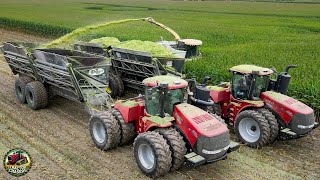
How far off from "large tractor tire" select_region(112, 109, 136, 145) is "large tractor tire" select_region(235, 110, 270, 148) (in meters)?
2.87

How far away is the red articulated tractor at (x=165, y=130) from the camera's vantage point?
23.2 ft

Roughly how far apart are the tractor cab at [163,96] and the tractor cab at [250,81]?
2.18 metres

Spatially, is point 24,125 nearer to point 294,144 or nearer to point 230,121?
point 230,121

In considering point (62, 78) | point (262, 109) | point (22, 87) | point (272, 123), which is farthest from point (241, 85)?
point (22, 87)

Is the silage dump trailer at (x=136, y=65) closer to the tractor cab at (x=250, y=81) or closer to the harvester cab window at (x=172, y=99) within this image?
the tractor cab at (x=250, y=81)

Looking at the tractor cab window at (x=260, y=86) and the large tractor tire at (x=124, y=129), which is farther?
the tractor cab window at (x=260, y=86)

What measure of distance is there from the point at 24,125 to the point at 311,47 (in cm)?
1684

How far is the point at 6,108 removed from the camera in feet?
38.4

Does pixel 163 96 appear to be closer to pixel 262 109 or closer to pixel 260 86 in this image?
pixel 262 109

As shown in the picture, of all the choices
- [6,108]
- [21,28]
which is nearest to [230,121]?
[6,108]

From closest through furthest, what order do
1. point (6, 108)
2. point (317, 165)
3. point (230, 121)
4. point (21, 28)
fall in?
point (317, 165)
point (230, 121)
point (6, 108)
point (21, 28)

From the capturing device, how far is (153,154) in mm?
7211

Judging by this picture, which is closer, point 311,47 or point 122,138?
point 122,138

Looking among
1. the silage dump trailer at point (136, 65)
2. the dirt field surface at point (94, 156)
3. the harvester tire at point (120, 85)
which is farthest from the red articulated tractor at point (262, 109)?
the harvester tire at point (120, 85)
